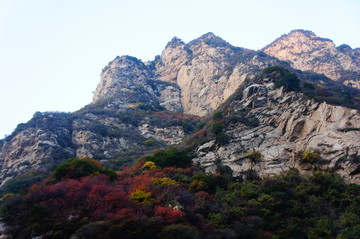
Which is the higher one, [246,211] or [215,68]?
[215,68]

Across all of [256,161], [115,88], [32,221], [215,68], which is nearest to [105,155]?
[256,161]

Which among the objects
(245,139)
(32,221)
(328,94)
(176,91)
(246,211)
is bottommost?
(246,211)

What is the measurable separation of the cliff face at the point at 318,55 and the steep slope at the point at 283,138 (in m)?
49.7

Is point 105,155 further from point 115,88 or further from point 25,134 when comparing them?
point 115,88

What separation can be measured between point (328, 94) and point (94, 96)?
7381 centimetres

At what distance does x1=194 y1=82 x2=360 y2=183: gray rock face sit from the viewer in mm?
30625

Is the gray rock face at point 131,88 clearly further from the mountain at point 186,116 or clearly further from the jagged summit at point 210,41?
the jagged summit at point 210,41

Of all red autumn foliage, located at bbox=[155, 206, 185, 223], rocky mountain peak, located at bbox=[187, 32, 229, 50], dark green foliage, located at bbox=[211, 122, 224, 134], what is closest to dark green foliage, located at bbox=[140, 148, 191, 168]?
dark green foliage, located at bbox=[211, 122, 224, 134]

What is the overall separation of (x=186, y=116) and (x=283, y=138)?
37.5 metres

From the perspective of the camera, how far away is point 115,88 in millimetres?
89125

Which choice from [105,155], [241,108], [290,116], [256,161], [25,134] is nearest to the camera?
[256,161]

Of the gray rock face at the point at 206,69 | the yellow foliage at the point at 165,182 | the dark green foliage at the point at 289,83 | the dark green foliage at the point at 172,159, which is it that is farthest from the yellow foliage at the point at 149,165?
the gray rock face at the point at 206,69

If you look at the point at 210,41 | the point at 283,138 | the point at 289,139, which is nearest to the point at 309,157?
the point at 289,139

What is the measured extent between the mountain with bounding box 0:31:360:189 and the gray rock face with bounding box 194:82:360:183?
111 millimetres
